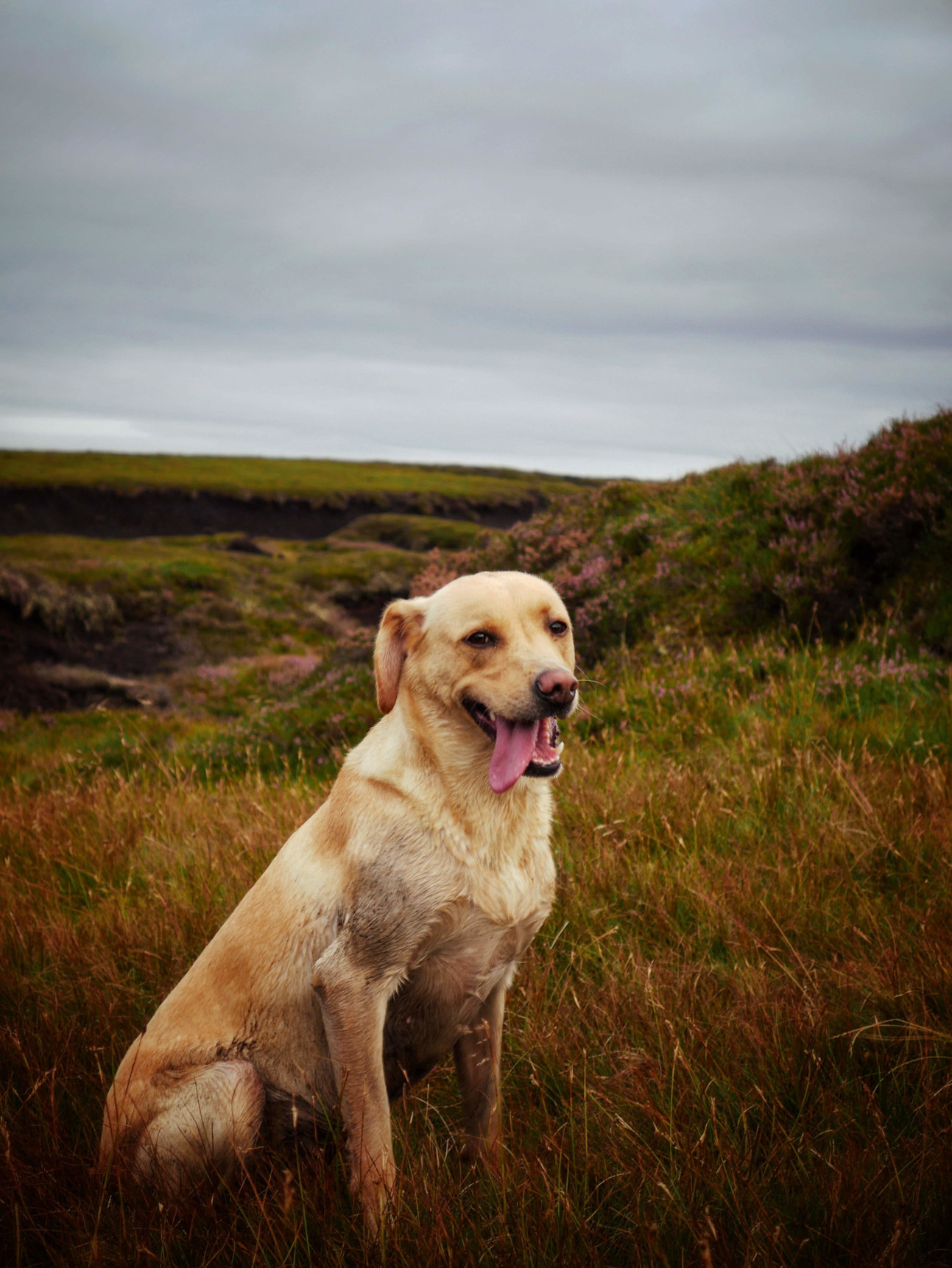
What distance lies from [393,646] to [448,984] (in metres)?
1.12

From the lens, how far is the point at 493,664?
2461 mm

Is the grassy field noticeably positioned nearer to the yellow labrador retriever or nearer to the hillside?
the yellow labrador retriever

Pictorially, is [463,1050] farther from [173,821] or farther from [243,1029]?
[173,821]

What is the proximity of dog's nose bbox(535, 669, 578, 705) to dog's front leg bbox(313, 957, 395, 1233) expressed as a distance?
100 centimetres

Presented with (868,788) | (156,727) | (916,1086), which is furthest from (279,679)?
(916,1086)

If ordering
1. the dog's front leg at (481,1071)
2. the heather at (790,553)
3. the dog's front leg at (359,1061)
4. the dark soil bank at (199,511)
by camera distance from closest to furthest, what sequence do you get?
the dog's front leg at (359,1061), the dog's front leg at (481,1071), the heather at (790,553), the dark soil bank at (199,511)

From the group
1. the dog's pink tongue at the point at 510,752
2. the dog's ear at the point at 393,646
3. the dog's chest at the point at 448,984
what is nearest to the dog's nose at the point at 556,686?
the dog's pink tongue at the point at 510,752

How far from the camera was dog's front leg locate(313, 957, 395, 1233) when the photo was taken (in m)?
2.19

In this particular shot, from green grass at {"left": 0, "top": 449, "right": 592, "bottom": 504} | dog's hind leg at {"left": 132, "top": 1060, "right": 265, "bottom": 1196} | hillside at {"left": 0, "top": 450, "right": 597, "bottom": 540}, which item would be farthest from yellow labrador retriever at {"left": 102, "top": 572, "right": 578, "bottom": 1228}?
green grass at {"left": 0, "top": 449, "right": 592, "bottom": 504}

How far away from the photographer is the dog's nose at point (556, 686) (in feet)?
7.59

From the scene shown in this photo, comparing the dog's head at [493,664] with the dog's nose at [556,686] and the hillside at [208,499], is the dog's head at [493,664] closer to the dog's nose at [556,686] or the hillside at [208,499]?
the dog's nose at [556,686]

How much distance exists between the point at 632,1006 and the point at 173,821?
3468mm

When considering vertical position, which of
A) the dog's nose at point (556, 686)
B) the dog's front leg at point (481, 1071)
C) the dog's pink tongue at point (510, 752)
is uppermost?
the dog's nose at point (556, 686)

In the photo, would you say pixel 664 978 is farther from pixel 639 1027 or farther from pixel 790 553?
pixel 790 553
